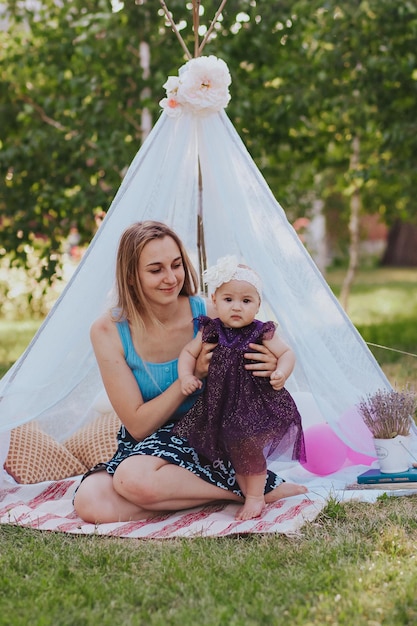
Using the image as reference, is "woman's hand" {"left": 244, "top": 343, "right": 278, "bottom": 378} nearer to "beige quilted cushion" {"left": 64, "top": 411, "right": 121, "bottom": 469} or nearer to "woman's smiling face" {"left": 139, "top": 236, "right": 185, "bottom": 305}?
"woman's smiling face" {"left": 139, "top": 236, "right": 185, "bottom": 305}

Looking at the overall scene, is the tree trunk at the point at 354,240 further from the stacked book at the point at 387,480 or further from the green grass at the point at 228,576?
the green grass at the point at 228,576

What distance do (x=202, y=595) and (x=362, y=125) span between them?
4.55m

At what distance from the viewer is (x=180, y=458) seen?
299 cm

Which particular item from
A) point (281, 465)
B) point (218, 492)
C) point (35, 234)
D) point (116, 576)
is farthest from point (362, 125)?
point (116, 576)

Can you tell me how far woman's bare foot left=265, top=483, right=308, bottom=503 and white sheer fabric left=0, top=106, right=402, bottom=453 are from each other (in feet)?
0.82

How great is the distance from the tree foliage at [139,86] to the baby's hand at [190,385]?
112 inches

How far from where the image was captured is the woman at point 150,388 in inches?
116

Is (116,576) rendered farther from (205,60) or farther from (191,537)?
(205,60)

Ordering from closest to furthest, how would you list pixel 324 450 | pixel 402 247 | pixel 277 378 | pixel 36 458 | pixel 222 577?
1. pixel 222 577
2. pixel 277 378
3. pixel 324 450
4. pixel 36 458
5. pixel 402 247

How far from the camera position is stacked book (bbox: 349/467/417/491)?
3180 millimetres

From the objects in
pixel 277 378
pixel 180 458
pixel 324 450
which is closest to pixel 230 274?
pixel 277 378

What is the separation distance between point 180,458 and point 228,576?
63 centimetres

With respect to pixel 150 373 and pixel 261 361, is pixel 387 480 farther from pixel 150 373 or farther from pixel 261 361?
pixel 150 373

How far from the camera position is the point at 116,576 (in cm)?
244
